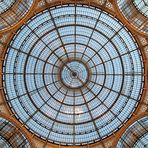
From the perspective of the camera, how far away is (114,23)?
76.9 feet

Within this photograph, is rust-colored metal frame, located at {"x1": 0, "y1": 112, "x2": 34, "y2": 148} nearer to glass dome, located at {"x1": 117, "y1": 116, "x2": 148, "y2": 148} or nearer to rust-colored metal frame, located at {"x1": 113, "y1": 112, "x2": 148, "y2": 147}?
rust-colored metal frame, located at {"x1": 113, "y1": 112, "x2": 148, "y2": 147}

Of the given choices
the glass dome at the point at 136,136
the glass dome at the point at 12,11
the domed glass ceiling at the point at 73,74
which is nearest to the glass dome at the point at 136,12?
the domed glass ceiling at the point at 73,74

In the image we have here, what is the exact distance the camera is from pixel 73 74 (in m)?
26.7

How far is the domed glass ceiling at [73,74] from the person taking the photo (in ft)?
78.4

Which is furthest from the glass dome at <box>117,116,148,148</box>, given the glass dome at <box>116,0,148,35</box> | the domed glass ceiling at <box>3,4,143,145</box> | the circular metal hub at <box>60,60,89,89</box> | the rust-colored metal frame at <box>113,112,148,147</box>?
the glass dome at <box>116,0,148,35</box>

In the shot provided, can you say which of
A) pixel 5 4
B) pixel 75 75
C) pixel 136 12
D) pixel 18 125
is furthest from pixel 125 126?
pixel 5 4

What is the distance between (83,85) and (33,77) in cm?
484

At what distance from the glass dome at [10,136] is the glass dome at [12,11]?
783 cm

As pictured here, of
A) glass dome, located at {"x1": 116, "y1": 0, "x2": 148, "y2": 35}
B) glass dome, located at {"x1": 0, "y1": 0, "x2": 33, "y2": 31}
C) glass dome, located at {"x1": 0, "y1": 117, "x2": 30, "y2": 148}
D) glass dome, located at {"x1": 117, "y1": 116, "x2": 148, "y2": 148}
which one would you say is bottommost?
glass dome, located at {"x1": 117, "y1": 116, "x2": 148, "y2": 148}

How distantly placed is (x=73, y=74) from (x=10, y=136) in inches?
Answer: 317

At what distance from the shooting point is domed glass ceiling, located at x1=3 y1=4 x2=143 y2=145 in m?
23.9

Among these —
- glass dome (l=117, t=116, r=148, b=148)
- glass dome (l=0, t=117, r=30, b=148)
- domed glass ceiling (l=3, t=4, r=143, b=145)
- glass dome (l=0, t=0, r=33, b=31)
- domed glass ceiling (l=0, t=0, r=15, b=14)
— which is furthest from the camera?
domed glass ceiling (l=3, t=4, r=143, b=145)

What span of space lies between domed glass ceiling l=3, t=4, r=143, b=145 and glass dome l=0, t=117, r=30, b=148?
3.93 feet

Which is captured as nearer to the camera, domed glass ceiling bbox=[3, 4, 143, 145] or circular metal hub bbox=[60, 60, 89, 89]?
domed glass ceiling bbox=[3, 4, 143, 145]
